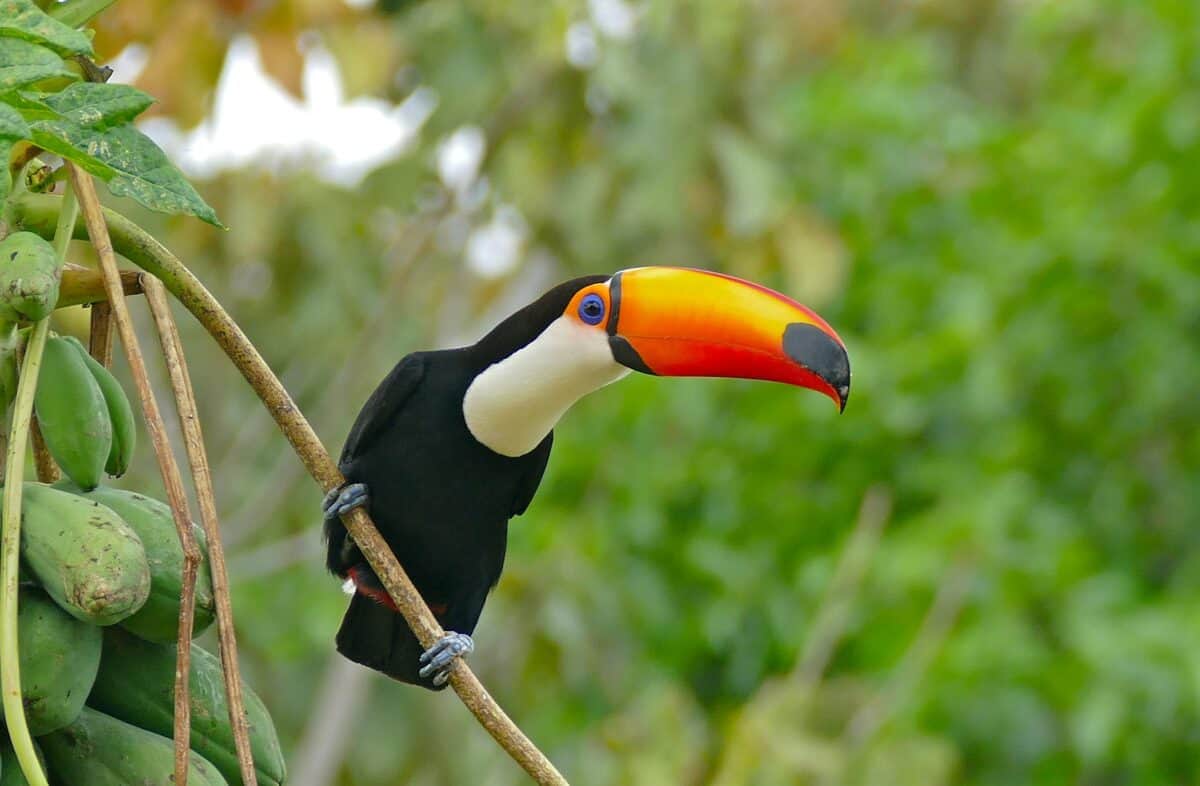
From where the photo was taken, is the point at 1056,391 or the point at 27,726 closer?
the point at 27,726

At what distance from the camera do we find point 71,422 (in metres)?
1.12

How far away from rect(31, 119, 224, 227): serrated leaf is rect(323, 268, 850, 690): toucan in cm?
83

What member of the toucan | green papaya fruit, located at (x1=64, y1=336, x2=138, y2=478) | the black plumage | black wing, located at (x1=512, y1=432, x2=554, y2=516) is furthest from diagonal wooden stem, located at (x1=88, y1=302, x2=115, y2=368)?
black wing, located at (x1=512, y1=432, x2=554, y2=516)

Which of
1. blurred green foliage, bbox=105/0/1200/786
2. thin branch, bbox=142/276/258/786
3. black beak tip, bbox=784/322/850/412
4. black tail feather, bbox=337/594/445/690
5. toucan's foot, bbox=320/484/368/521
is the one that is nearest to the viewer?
thin branch, bbox=142/276/258/786

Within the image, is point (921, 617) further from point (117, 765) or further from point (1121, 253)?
point (117, 765)

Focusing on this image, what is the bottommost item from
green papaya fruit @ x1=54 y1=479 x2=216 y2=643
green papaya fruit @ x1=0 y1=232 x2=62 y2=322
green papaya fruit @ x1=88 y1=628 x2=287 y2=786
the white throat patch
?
green papaya fruit @ x1=88 y1=628 x2=287 y2=786

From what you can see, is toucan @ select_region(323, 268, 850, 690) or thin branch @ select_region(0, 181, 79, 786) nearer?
thin branch @ select_region(0, 181, 79, 786)

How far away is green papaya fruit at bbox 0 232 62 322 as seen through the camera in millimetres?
1012

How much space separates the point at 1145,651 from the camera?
4836 mm

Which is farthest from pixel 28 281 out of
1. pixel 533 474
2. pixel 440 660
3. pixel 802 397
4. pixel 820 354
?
pixel 802 397

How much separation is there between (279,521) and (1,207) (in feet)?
12.9

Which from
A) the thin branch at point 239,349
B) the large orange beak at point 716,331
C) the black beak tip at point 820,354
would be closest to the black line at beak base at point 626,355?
the large orange beak at point 716,331

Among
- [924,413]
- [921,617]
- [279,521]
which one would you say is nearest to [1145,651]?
[921,617]

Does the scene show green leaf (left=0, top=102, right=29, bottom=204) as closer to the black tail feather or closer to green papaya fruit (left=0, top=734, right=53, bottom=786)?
green papaya fruit (left=0, top=734, right=53, bottom=786)
